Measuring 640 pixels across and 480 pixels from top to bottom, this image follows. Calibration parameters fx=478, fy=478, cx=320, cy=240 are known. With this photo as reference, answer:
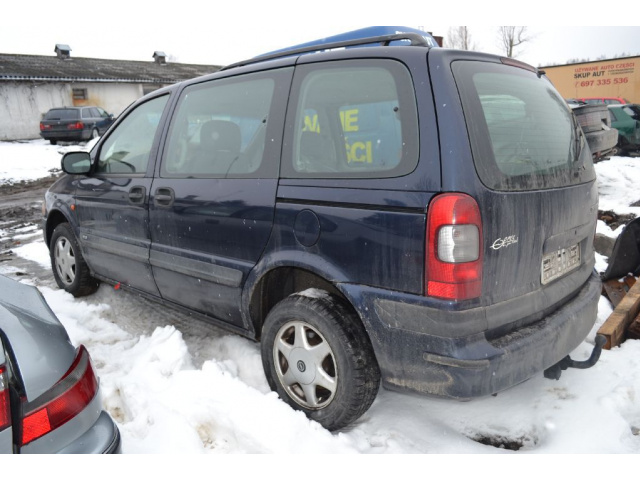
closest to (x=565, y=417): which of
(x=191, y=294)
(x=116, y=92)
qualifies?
(x=191, y=294)

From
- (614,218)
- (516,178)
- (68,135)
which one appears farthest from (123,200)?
(68,135)

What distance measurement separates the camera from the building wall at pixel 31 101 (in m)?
24.3

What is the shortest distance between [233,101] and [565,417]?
2595 millimetres

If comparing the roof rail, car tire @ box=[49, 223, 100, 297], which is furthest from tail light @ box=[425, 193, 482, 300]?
car tire @ box=[49, 223, 100, 297]

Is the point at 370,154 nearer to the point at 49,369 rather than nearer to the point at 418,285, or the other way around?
the point at 418,285

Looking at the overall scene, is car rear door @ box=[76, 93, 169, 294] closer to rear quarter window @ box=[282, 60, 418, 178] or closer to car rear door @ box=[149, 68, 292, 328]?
car rear door @ box=[149, 68, 292, 328]

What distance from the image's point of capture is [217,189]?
284 centimetres

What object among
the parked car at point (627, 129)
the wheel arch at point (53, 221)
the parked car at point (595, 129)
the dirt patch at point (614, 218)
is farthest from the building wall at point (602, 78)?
the wheel arch at point (53, 221)

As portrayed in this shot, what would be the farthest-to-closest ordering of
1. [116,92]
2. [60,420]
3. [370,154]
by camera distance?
[116,92] < [370,154] < [60,420]

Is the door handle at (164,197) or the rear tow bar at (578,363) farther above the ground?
the door handle at (164,197)

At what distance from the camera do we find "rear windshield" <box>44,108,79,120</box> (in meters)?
20.2

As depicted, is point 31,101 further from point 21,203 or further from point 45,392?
point 45,392

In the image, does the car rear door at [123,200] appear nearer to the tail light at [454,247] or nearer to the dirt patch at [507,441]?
the tail light at [454,247]

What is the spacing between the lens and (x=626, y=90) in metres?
23.2
